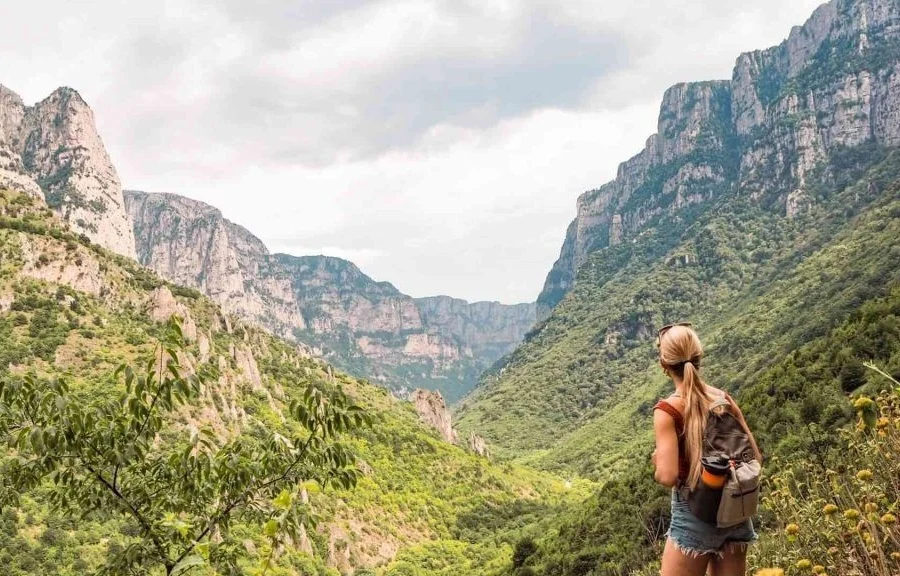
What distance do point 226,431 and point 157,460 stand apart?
138ft

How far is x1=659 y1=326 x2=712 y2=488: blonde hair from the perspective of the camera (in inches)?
138

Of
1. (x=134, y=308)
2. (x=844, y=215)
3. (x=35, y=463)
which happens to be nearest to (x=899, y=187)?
(x=844, y=215)

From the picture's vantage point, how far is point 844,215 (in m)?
142

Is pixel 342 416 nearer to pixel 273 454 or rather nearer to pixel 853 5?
pixel 273 454

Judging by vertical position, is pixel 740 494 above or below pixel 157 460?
above

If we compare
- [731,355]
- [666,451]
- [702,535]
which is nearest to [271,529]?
[666,451]

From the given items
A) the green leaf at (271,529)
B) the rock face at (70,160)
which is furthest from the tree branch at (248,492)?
the rock face at (70,160)

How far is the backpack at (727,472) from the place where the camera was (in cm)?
335

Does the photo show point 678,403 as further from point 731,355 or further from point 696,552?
point 731,355

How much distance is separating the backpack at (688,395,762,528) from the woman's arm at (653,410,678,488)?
0.16m

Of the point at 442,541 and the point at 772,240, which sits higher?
the point at 772,240

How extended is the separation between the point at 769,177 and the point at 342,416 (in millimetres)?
217572

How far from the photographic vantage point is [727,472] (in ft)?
11.1

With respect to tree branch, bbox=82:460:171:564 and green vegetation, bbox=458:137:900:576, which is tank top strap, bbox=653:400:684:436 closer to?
tree branch, bbox=82:460:171:564
